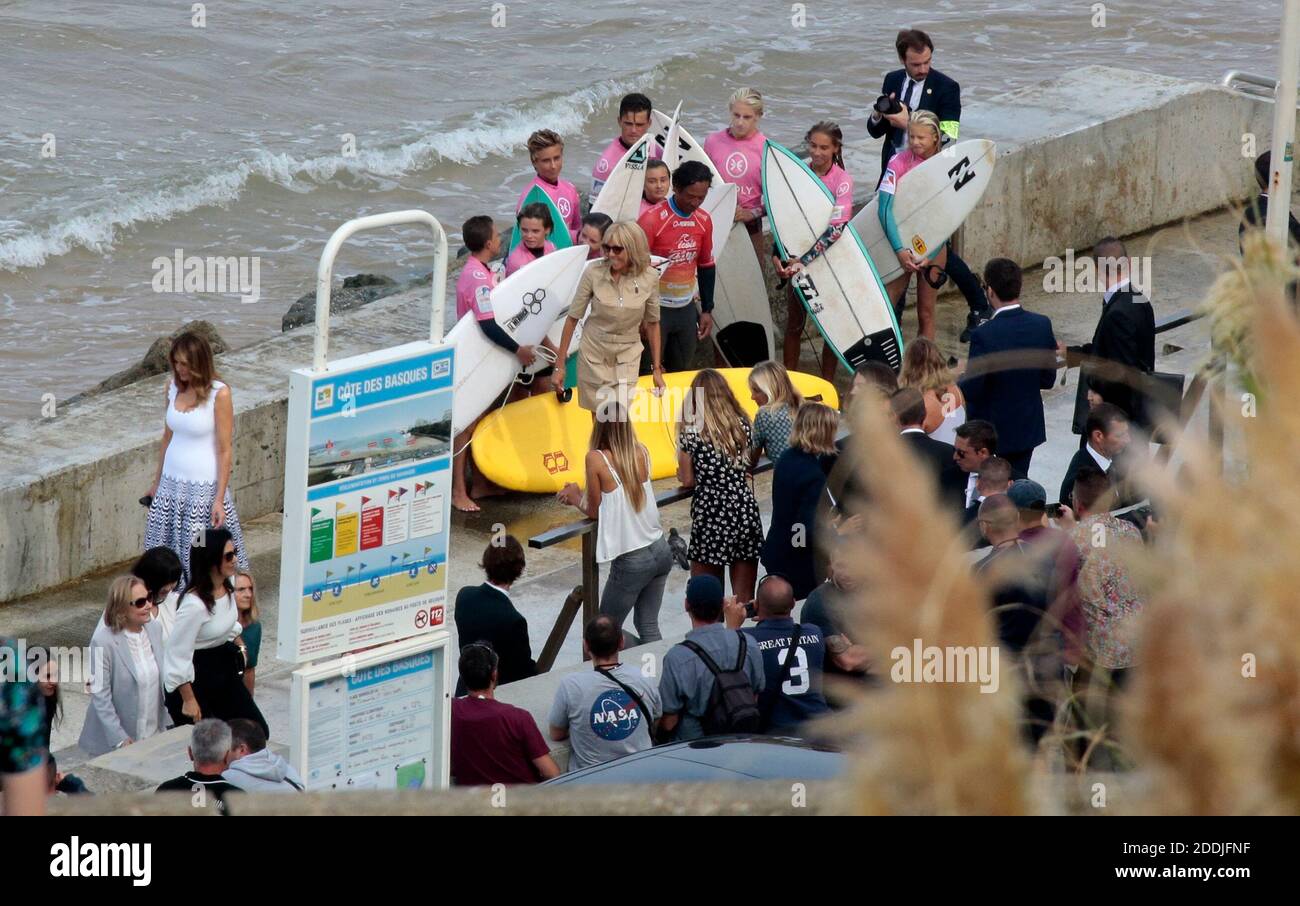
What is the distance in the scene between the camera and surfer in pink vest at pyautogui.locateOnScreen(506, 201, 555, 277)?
10.1 metres

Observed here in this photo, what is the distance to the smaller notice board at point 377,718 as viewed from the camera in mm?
5375

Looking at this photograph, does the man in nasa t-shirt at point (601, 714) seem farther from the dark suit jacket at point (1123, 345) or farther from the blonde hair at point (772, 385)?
the dark suit jacket at point (1123, 345)

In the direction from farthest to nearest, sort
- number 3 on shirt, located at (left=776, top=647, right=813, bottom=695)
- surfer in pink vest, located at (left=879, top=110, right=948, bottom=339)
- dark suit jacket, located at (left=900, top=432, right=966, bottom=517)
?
surfer in pink vest, located at (left=879, top=110, right=948, bottom=339)
dark suit jacket, located at (left=900, top=432, right=966, bottom=517)
number 3 on shirt, located at (left=776, top=647, right=813, bottom=695)

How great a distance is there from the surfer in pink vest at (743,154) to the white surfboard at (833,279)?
213mm

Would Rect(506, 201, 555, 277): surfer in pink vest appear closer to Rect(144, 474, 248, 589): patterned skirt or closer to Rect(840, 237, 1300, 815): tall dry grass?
Rect(144, 474, 248, 589): patterned skirt

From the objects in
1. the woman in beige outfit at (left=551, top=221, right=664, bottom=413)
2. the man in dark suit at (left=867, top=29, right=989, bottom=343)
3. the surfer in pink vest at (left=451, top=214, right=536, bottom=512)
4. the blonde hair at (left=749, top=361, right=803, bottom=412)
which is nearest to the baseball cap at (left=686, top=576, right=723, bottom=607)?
the blonde hair at (left=749, top=361, right=803, bottom=412)

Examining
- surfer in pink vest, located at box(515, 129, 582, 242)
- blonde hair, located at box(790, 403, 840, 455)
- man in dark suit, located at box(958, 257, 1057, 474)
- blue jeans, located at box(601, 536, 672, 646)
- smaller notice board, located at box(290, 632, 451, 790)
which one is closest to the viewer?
smaller notice board, located at box(290, 632, 451, 790)

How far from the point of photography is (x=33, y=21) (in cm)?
2550

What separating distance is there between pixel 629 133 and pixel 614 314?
2012 millimetres

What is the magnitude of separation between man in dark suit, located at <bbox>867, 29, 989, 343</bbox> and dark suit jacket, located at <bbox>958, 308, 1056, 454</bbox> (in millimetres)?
3081
